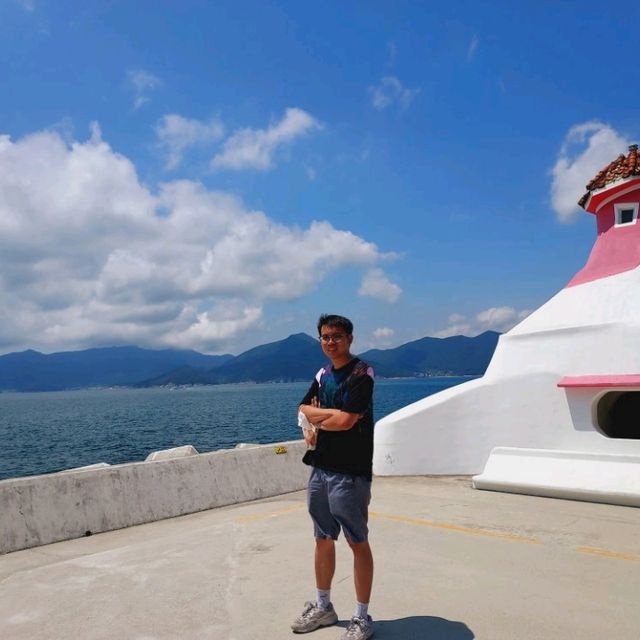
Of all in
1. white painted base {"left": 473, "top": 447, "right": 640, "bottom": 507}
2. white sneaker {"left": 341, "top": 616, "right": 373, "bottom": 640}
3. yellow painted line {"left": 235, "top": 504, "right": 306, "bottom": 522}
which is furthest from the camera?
white painted base {"left": 473, "top": 447, "right": 640, "bottom": 507}

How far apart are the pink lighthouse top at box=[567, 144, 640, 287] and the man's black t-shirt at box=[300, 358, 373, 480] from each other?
7.24 meters

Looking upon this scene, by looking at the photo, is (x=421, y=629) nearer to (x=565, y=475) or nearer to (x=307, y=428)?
(x=307, y=428)

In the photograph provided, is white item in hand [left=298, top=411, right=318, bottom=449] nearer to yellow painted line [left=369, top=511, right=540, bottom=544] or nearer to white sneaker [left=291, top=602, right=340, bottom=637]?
white sneaker [left=291, top=602, right=340, bottom=637]

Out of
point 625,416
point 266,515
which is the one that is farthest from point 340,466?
point 625,416

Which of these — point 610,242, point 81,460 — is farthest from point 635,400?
point 81,460

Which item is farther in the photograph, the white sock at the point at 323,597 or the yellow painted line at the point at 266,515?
the yellow painted line at the point at 266,515

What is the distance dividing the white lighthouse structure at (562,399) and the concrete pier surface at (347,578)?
88 cm

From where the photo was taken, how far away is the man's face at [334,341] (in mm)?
3619

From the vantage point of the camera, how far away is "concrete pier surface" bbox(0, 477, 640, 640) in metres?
3.63

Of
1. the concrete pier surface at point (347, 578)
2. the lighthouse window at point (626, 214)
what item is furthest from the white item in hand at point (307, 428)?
the lighthouse window at point (626, 214)

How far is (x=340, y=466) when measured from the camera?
3408 mm

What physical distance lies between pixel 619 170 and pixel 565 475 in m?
5.28

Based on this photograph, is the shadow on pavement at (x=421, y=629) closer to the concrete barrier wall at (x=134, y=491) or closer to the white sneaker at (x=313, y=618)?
the white sneaker at (x=313, y=618)

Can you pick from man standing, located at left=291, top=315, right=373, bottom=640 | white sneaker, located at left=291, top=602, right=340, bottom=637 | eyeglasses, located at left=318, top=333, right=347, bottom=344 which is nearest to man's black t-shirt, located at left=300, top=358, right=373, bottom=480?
man standing, located at left=291, top=315, right=373, bottom=640
